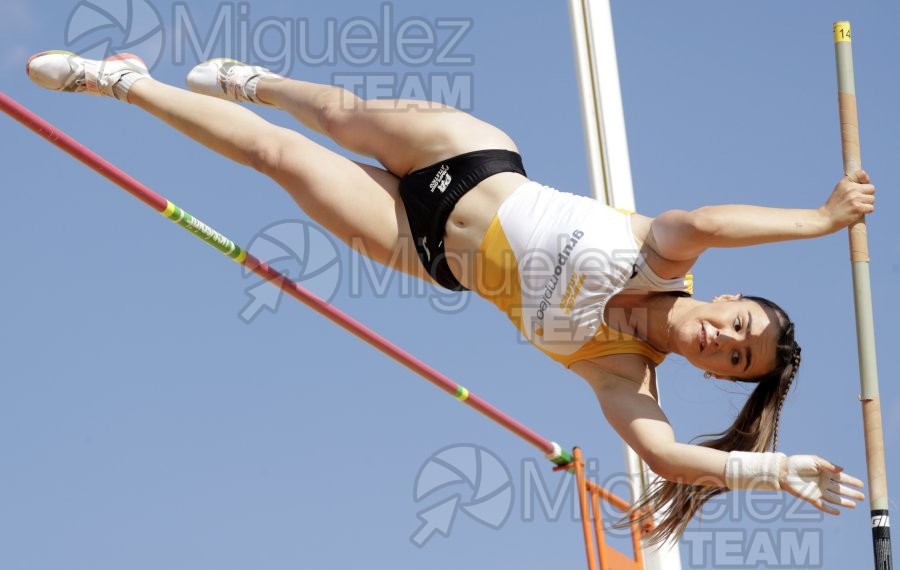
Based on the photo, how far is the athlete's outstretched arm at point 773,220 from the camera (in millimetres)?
3517

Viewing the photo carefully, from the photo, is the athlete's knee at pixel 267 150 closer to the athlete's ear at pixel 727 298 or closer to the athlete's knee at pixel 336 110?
the athlete's knee at pixel 336 110

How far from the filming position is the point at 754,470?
3.56 metres

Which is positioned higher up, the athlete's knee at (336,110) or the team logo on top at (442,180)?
the athlete's knee at (336,110)

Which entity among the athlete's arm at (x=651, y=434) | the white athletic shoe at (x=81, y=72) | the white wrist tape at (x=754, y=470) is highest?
the white athletic shoe at (x=81, y=72)

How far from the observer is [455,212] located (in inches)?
155

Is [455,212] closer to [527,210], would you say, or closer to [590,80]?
[527,210]

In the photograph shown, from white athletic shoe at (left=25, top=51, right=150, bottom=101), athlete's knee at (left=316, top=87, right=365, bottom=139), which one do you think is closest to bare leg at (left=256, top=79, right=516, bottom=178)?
athlete's knee at (left=316, top=87, right=365, bottom=139)

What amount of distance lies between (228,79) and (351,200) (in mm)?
678

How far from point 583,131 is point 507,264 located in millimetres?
2408

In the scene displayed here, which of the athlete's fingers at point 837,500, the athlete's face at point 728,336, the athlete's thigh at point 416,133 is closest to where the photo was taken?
the athlete's fingers at point 837,500

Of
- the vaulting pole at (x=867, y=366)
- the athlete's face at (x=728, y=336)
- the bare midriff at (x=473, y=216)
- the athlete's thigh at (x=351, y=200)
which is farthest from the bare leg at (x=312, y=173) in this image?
the vaulting pole at (x=867, y=366)

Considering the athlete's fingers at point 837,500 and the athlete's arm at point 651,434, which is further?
the athlete's arm at point 651,434

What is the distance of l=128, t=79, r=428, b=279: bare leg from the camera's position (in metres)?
3.96

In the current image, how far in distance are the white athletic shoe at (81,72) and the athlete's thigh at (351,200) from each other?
24.2 inches
